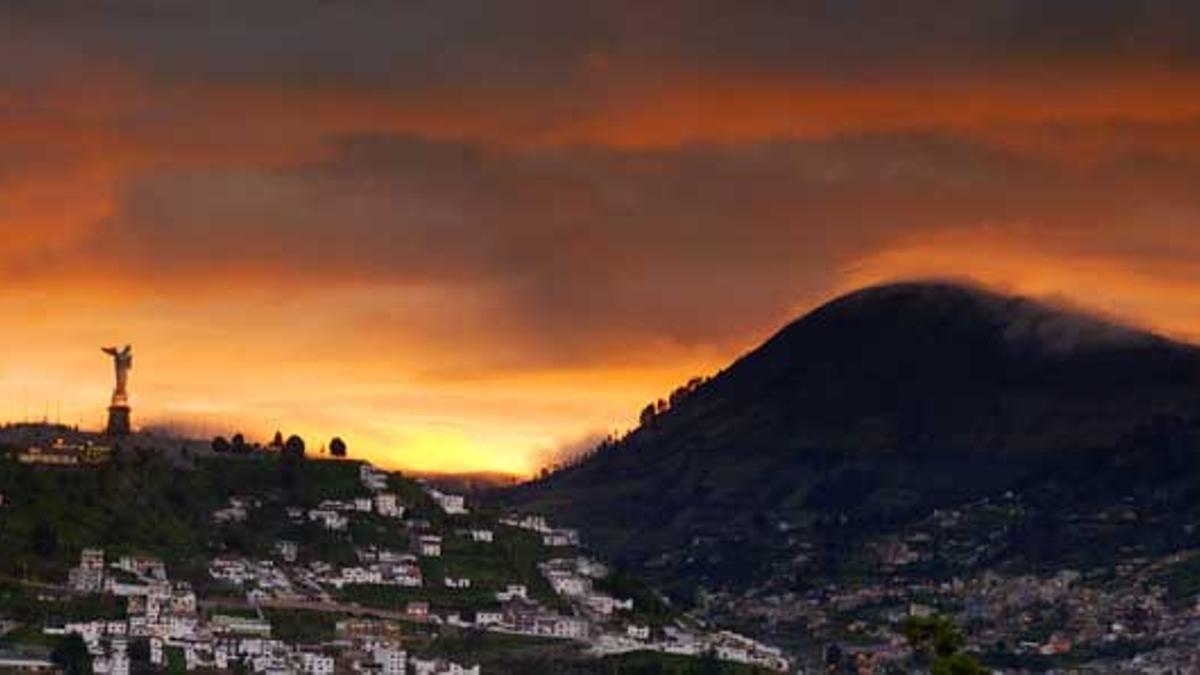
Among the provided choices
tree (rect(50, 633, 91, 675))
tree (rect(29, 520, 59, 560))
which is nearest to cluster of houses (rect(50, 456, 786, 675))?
tree (rect(50, 633, 91, 675))

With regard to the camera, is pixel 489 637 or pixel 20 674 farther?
pixel 489 637

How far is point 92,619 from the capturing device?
185m

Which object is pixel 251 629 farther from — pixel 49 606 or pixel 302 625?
pixel 49 606

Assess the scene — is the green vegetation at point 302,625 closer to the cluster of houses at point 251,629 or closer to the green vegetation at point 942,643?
the cluster of houses at point 251,629

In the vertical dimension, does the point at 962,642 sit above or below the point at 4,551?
below

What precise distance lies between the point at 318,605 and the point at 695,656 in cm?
1703

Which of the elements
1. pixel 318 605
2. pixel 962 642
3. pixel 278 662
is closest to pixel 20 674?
pixel 278 662

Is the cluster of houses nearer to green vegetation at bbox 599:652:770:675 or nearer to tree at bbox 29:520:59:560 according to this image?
tree at bbox 29:520:59:560

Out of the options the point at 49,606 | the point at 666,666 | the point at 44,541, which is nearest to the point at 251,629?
the point at 49,606

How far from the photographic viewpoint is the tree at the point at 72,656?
17338 cm

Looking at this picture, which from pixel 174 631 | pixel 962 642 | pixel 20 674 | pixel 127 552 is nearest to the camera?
pixel 962 642

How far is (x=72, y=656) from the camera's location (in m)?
175

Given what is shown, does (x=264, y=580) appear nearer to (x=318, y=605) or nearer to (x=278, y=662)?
(x=318, y=605)

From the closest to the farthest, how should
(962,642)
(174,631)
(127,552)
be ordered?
(962,642) < (174,631) < (127,552)
